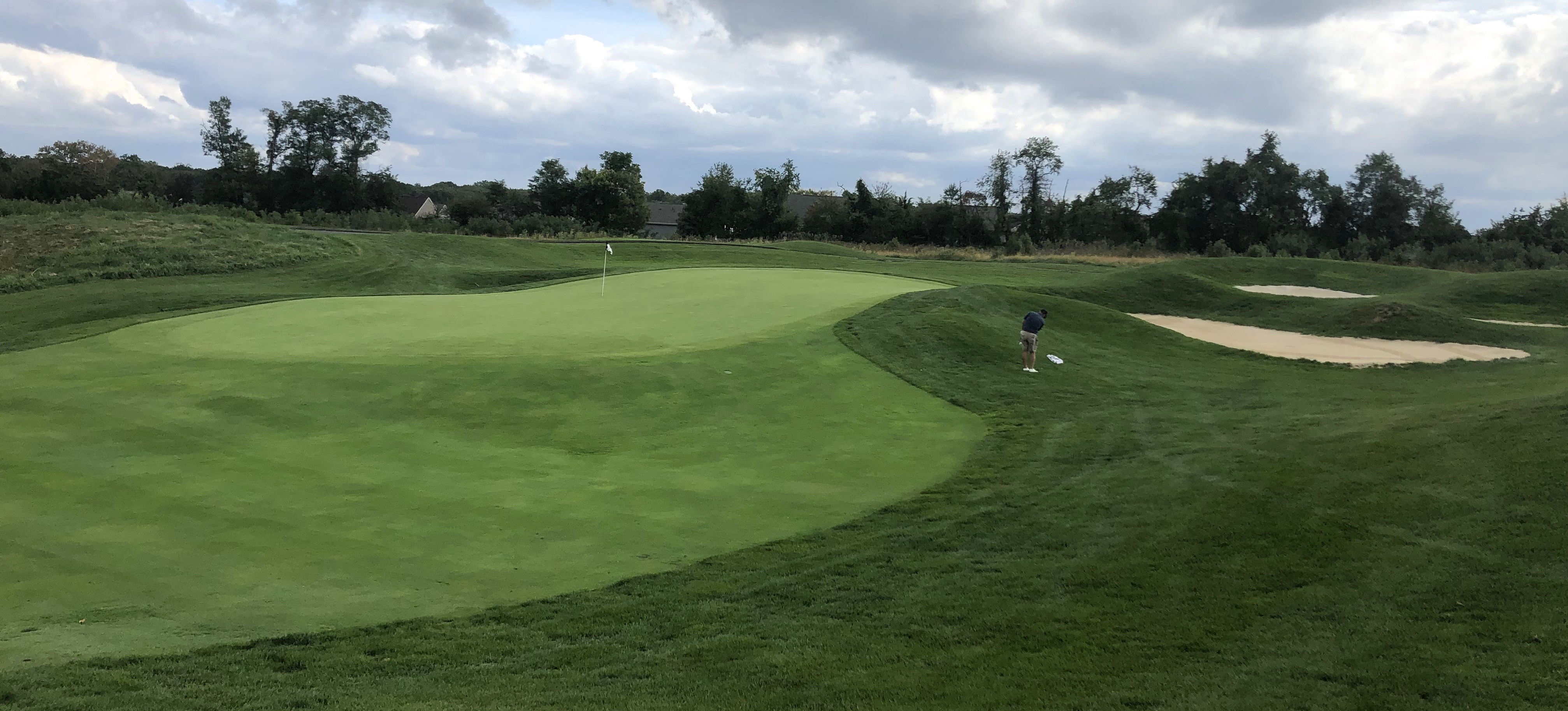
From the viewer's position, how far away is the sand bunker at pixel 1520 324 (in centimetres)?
2452

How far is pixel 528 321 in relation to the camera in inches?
681

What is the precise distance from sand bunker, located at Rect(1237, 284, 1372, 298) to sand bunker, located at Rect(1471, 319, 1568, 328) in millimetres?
3393

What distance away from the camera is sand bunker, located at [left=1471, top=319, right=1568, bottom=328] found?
80.4 ft

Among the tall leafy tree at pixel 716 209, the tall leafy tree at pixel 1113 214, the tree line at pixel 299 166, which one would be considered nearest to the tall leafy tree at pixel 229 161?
the tree line at pixel 299 166

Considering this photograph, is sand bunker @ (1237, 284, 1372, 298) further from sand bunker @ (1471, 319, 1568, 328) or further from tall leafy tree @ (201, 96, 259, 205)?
tall leafy tree @ (201, 96, 259, 205)

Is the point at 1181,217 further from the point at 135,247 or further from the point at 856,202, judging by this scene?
the point at 135,247

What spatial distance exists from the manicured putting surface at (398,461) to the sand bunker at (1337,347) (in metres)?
11.9

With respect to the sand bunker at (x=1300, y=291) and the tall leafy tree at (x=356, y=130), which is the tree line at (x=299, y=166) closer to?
the tall leafy tree at (x=356, y=130)

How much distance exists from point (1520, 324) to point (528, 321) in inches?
1084

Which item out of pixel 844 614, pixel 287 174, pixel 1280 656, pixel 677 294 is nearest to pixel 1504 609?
pixel 1280 656

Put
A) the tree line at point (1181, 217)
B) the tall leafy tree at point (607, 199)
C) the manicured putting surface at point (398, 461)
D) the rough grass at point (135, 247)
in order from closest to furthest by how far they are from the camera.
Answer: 1. the manicured putting surface at point (398, 461)
2. the rough grass at point (135, 247)
3. the tree line at point (1181, 217)
4. the tall leafy tree at point (607, 199)

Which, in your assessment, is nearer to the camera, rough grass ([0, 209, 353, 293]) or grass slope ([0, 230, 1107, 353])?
grass slope ([0, 230, 1107, 353])

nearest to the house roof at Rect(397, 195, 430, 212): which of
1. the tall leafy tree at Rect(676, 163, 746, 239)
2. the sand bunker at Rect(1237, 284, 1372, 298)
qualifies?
the tall leafy tree at Rect(676, 163, 746, 239)

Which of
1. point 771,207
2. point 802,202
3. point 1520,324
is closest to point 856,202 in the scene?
point 771,207
